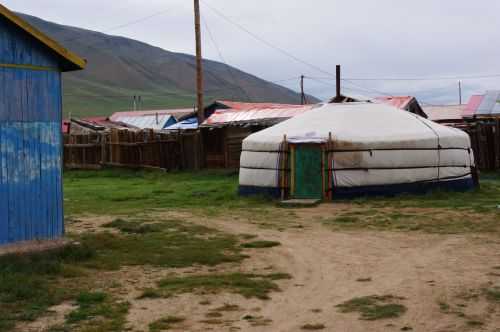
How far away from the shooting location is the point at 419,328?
6.27 metres

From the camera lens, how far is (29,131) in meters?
9.42

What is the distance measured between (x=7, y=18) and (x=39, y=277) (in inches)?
124

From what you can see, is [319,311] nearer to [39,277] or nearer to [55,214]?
[39,277]

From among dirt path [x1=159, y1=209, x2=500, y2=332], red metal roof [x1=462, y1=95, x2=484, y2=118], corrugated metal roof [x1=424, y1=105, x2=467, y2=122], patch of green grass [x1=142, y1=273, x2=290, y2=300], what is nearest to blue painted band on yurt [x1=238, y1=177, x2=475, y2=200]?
dirt path [x1=159, y1=209, x2=500, y2=332]

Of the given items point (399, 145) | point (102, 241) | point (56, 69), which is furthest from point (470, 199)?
point (56, 69)

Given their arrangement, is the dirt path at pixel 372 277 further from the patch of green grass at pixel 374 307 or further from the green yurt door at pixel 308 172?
the green yurt door at pixel 308 172

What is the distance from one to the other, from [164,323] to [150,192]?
1278 centimetres

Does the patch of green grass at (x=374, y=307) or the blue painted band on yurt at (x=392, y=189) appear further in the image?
the blue painted band on yurt at (x=392, y=189)

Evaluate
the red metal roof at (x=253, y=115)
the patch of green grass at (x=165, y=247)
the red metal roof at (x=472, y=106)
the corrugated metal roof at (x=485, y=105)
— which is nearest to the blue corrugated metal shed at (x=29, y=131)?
the patch of green grass at (x=165, y=247)

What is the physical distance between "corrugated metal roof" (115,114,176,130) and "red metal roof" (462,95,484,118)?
16392 mm

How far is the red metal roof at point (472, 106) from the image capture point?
1085 inches

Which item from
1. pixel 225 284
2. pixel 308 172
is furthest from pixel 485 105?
pixel 225 284

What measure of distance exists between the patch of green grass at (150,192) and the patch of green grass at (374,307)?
7.46 metres

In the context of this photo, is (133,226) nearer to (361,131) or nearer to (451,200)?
(361,131)
